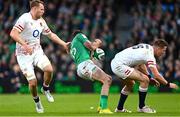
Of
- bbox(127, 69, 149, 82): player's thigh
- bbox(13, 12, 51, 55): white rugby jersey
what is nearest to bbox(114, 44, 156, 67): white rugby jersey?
bbox(127, 69, 149, 82): player's thigh

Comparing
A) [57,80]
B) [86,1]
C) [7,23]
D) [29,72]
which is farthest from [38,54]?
[86,1]

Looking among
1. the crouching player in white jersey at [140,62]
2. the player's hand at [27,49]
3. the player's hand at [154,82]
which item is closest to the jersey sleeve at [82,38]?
the crouching player in white jersey at [140,62]

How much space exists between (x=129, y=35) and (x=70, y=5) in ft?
11.7

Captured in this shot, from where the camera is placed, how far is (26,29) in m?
18.0

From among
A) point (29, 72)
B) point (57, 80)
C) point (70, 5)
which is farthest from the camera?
point (70, 5)

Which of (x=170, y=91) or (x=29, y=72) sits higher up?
(x=29, y=72)

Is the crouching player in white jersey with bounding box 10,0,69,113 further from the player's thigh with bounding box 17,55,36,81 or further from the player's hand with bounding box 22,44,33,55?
the player's hand with bounding box 22,44,33,55

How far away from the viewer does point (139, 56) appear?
17.5 meters

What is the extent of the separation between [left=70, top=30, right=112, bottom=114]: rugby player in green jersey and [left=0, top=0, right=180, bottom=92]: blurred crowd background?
1361 cm

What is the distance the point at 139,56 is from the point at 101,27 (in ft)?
57.0

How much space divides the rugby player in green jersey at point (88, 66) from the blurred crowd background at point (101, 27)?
13.6 m

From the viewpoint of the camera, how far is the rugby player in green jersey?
680 inches

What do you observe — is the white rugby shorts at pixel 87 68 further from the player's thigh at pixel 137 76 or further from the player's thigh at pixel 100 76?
the player's thigh at pixel 137 76

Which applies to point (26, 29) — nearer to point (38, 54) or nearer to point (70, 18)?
point (38, 54)
